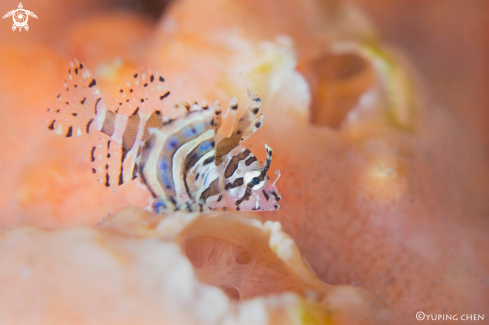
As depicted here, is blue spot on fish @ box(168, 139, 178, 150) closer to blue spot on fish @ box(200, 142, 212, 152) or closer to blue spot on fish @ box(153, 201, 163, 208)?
blue spot on fish @ box(200, 142, 212, 152)

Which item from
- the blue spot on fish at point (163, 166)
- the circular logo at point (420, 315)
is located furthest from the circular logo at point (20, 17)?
the circular logo at point (420, 315)

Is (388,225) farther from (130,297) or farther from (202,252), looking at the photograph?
(130,297)

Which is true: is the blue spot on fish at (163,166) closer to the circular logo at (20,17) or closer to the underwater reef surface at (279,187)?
the underwater reef surface at (279,187)

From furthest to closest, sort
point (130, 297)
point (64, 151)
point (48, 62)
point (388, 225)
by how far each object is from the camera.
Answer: point (48, 62) < point (64, 151) < point (388, 225) < point (130, 297)

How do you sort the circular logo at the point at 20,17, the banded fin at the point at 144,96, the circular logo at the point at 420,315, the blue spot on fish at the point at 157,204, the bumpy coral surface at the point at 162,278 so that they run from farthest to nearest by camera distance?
the circular logo at the point at 20,17 → the banded fin at the point at 144,96 → the blue spot on fish at the point at 157,204 → the circular logo at the point at 420,315 → the bumpy coral surface at the point at 162,278

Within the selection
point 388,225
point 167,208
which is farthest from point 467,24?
point 167,208

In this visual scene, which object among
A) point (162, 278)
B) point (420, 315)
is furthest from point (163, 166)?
point (420, 315)
